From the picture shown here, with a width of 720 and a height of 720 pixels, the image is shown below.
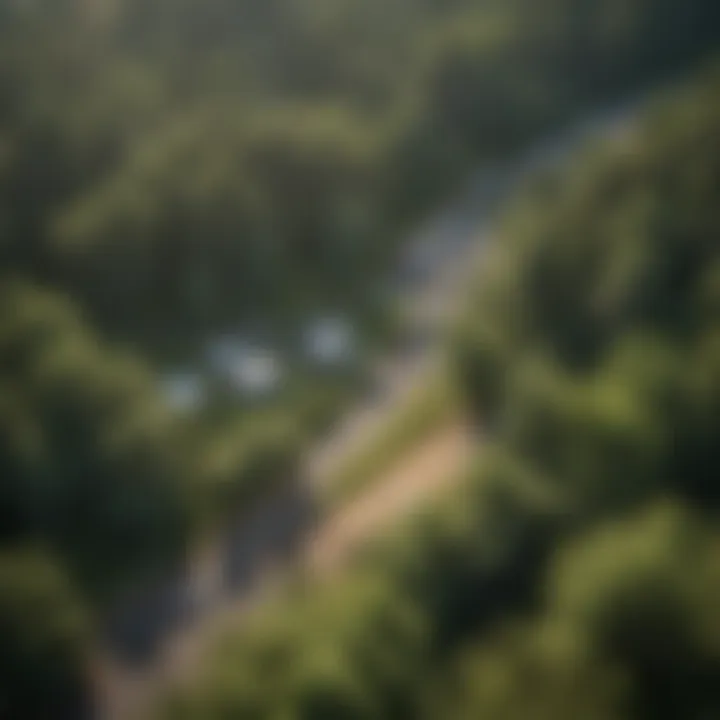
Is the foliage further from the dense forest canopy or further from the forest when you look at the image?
the dense forest canopy

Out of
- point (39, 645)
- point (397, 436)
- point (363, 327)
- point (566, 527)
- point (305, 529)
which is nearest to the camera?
point (39, 645)

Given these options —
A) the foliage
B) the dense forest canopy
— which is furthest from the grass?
the foliage

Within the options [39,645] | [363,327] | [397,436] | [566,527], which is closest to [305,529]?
[397,436]

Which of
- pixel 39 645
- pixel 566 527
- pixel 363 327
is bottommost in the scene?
pixel 566 527

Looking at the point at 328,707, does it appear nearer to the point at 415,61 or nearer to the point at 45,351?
the point at 45,351

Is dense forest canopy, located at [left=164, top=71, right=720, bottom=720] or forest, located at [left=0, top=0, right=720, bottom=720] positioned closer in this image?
dense forest canopy, located at [left=164, top=71, right=720, bottom=720]

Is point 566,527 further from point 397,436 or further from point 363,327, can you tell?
point 363,327

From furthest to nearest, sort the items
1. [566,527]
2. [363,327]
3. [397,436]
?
1. [363,327]
2. [397,436]
3. [566,527]

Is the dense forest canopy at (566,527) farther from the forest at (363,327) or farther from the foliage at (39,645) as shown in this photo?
the foliage at (39,645)

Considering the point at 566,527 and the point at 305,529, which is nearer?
the point at 566,527
